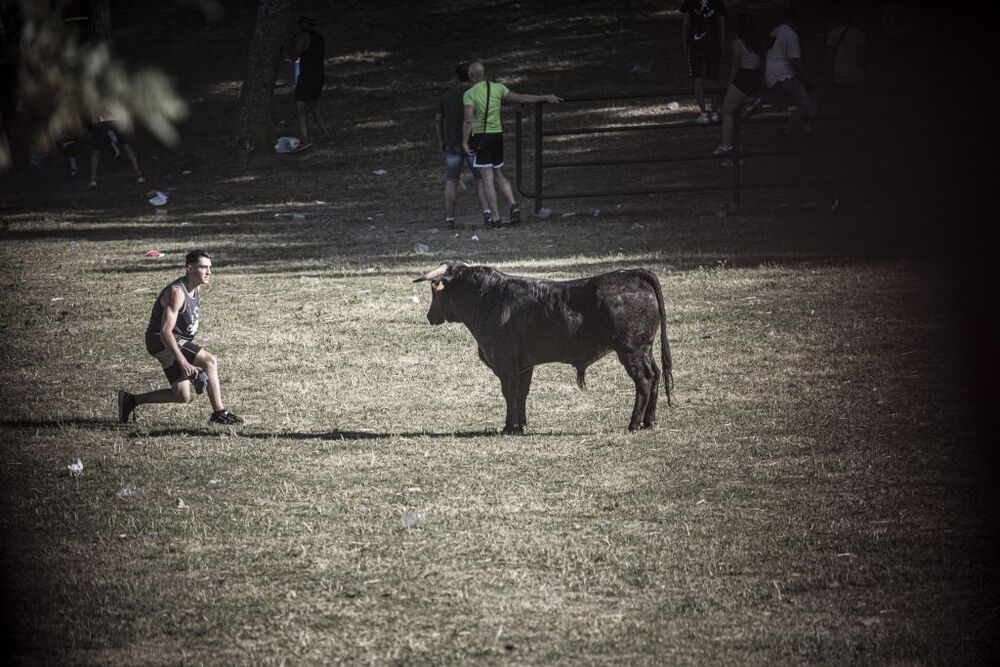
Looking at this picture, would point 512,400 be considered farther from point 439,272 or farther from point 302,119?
point 302,119

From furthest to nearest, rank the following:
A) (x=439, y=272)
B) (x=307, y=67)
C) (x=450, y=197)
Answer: (x=307, y=67), (x=450, y=197), (x=439, y=272)

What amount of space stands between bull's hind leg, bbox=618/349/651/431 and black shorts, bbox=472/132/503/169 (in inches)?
324

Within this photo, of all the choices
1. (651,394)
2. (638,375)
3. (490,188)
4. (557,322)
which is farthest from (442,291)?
(490,188)

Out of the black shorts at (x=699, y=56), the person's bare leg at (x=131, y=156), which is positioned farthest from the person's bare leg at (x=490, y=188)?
the person's bare leg at (x=131, y=156)

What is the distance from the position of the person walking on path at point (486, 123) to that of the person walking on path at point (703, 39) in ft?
12.8

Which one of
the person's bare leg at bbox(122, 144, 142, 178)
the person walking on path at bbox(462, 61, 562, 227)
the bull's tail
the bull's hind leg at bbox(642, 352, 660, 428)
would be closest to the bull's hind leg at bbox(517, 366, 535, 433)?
the bull's hind leg at bbox(642, 352, 660, 428)

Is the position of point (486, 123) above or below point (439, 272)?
above

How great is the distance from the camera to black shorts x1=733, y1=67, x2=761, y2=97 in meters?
16.8

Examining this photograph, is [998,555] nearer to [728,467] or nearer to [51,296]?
[728,467]

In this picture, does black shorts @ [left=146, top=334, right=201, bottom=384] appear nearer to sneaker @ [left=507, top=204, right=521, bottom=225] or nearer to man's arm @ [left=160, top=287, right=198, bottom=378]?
man's arm @ [left=160, top=287, right=198, bottom=378]

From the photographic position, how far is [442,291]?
8641mm

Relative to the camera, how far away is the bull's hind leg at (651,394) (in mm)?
8227

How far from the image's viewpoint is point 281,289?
13.5 metres

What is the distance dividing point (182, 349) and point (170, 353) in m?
0.09
